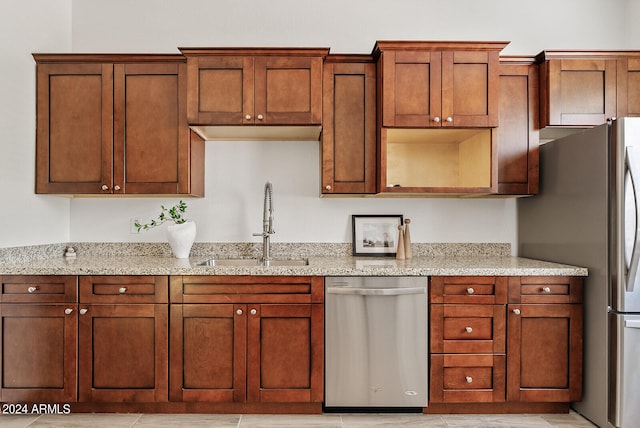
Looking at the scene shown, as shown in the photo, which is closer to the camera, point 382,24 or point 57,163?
point 57,163

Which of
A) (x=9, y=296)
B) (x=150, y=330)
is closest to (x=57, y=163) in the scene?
(x=9, y=296)

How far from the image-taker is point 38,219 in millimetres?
2852

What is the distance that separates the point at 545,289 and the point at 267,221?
5.65ft

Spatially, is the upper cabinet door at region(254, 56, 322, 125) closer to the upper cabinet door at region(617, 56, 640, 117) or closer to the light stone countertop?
the light stone countertop

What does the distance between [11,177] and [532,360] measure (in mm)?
3140

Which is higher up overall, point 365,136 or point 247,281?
point 365,136

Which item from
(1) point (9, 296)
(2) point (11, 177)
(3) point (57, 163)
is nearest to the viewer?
(1) point (9, 296)

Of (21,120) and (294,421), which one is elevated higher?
(21,120)

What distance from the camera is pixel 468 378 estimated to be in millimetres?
2482

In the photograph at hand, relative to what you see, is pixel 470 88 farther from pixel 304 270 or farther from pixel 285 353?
pixel 285 353

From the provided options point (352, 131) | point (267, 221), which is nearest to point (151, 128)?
point (267, 221)

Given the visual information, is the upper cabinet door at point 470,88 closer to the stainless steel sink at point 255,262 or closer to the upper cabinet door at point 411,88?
the upper cabinet door at point 411,88

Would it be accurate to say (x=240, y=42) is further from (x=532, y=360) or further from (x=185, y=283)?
(x=532, y=360)

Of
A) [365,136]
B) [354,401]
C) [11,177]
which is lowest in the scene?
[354,401]
